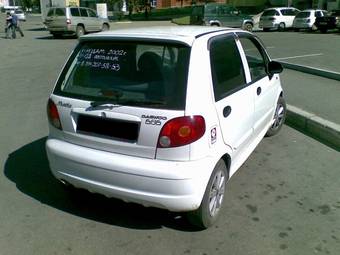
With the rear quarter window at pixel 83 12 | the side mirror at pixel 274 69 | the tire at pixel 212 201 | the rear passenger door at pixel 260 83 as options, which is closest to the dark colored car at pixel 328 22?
the rear quarter window at pixel 83 12

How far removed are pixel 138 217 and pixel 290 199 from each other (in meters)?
1.53

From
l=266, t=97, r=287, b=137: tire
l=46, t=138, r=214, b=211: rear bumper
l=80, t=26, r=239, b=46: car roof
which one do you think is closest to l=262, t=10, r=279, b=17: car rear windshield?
l=266, t=97, r=287, b=137: tire

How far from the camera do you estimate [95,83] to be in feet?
10.3

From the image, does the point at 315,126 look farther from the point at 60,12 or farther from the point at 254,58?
the point at 60,12

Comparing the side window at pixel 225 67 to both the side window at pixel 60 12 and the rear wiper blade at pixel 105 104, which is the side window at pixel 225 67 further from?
the side window at pixel 60 12

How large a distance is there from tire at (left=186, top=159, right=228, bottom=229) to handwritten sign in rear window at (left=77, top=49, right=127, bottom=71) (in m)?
1.20

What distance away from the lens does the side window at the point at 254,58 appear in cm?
410

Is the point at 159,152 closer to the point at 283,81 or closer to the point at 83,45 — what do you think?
the point at 83,45

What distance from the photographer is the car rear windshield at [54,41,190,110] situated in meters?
2.85

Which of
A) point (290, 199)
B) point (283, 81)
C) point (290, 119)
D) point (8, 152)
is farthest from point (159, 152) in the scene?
point (283, 81)

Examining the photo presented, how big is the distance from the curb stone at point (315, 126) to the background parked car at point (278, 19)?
78.5ft

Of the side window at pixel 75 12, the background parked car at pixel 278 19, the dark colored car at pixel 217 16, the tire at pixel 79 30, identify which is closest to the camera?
the side window at pixel 75 12

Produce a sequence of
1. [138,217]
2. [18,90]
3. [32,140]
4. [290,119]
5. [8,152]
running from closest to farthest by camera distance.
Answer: [138,217]
[8,152]
[32,140]
[290,119]
[18,90]

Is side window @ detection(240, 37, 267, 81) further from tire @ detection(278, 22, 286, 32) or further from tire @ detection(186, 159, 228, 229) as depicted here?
tire @ detection(278, 22, 286, 32)
